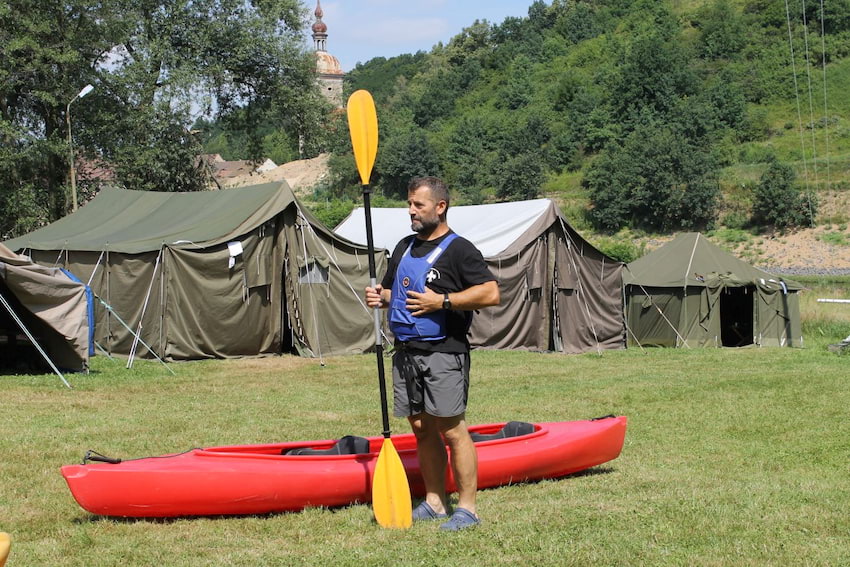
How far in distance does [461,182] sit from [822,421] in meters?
54.0

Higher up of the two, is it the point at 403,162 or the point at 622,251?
the point at 403,162

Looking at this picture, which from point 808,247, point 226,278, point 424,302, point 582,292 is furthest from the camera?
point 808,247

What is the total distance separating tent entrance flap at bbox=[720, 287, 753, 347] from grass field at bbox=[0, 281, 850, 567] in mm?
6966

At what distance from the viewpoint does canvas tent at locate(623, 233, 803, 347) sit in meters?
17.7

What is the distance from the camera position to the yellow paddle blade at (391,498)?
4492mm

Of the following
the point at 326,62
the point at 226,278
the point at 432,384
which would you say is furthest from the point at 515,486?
the point at 326,62

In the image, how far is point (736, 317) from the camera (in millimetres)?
19625

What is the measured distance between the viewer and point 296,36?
1163 inches

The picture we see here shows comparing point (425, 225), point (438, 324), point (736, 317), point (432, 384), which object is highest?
point (425, 225)

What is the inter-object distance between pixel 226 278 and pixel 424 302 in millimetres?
9482

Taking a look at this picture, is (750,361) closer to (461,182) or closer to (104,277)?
(104,277)

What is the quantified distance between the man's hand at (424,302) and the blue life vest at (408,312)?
0.06 m

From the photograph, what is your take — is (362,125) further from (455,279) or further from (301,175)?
(301,175)

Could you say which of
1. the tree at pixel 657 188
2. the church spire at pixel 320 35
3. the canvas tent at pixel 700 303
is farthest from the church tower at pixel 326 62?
the canvas tent at pixel 700 303
